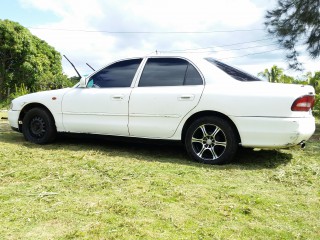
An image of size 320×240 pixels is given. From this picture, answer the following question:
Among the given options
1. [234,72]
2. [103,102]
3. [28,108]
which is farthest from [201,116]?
[28,108]

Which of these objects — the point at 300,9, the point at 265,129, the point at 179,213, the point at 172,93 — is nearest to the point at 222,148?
the point at 265,129

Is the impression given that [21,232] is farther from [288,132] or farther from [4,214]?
[288,132]

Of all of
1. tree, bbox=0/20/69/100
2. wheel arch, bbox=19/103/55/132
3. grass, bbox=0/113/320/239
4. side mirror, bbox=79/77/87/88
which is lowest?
grass, bbox=0/113/320/239

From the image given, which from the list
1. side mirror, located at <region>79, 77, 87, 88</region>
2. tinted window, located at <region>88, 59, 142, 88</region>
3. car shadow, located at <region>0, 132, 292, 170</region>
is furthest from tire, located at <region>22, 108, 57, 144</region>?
tinted window, located at <region>88, 59, 142, 88</region>

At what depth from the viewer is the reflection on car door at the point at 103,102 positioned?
5.50m

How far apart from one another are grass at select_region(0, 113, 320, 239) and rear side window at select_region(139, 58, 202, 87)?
3.68ft

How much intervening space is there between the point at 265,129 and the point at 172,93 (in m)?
1.38

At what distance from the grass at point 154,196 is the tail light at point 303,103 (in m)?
0.80

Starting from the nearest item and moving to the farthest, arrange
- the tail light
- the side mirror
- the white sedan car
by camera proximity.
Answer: the tail light
the white sedan car
the side mirror

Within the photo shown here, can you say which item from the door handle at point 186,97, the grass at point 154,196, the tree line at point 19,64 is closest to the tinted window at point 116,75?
the door handle at point 186,97

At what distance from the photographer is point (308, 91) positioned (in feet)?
15.2

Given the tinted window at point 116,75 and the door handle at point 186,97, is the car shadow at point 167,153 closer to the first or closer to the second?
the door handle at point 186,97

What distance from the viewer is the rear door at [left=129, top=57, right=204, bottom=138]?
16.5ft

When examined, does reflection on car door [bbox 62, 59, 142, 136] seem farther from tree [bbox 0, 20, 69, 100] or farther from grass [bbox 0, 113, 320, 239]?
tree [bbox 0, 20, 69, 100]
